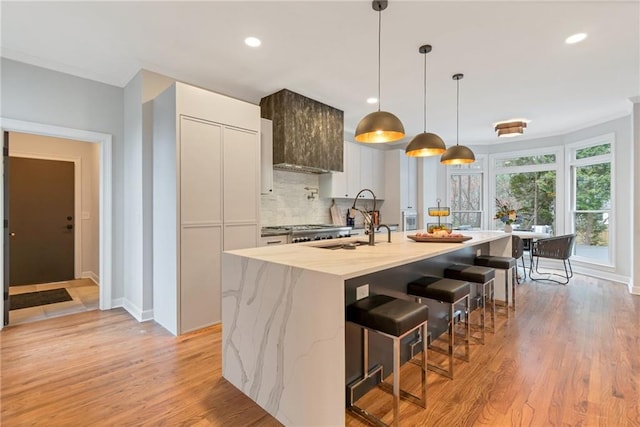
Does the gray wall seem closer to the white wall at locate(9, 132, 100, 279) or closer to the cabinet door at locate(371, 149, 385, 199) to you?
the white wall at locate(9, 132, 100, 279)

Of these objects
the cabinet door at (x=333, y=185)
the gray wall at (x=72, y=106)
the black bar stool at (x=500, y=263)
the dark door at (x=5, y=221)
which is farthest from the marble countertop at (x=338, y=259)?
the cabinet door at (x=333, y=185)

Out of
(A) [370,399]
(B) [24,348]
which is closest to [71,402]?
(B) [24,348]

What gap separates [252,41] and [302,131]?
1.57 m

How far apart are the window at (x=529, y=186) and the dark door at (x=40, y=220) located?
825cm

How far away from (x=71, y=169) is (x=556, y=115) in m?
7.96

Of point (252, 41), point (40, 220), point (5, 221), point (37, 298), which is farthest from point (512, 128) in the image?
point (40, 220)

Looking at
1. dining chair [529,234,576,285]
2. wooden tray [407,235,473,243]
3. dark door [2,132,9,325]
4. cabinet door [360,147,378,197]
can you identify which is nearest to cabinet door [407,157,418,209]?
cabinet door [360,147,378,197]

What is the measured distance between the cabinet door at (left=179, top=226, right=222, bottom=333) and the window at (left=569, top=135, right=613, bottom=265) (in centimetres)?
627

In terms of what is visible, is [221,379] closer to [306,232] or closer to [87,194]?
[306,232]

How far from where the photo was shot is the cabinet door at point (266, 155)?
13.1 feet

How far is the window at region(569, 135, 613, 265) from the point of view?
5277 millimetres

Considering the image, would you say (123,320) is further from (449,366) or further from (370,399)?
(449,366)

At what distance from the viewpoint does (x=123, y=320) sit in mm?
3307

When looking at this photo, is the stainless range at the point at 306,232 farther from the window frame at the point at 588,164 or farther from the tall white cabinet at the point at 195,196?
the window frame at the point at 588,164
